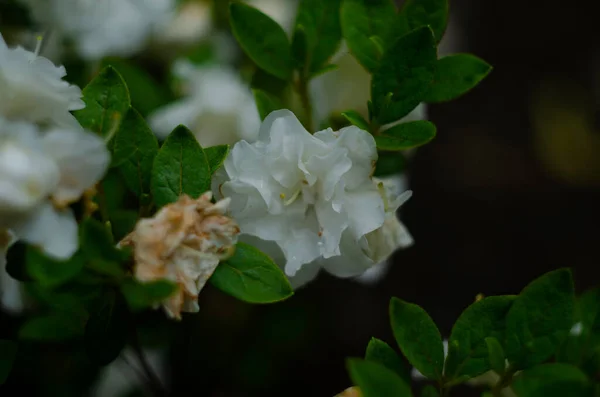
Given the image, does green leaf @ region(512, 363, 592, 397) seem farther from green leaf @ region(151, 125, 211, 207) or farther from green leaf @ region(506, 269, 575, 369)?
green leaf @ region(151, 125, 211, 207)

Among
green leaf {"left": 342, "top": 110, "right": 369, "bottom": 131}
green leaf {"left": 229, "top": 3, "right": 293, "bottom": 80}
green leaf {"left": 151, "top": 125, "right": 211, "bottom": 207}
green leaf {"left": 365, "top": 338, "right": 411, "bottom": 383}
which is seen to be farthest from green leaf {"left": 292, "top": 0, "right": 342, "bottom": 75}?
green leaf {"left": 365, "top": 338, "right": 411, "bottom": 383}

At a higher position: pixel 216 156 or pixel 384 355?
pixel 216 156

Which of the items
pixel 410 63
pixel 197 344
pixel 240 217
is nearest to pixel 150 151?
pixel 240 217

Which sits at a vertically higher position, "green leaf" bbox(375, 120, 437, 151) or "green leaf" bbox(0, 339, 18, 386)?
"green leaf" bbox(375, 120, 437, 151)

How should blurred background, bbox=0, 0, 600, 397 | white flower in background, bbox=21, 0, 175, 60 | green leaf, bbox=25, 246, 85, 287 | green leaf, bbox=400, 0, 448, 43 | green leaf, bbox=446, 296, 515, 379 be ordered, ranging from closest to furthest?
green leaf, bbox=25, 246, 85, 287, green leaf, bbox=446, 296, 515, 379, green leaf, bbox=400, 0, 448, 43, white flower in background, bbox=21, 0, 175, 60, blurred background, bbox=0, 0, 600, 397

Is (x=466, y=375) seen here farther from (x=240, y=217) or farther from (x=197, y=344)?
(x=197, y=344)

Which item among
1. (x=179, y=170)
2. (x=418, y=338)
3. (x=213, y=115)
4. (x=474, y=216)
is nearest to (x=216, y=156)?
(x=179, y=170)

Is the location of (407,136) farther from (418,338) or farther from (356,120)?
(418,338)
